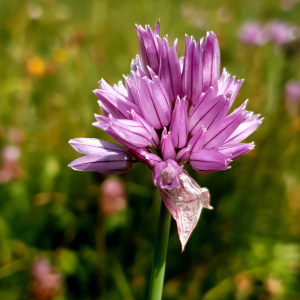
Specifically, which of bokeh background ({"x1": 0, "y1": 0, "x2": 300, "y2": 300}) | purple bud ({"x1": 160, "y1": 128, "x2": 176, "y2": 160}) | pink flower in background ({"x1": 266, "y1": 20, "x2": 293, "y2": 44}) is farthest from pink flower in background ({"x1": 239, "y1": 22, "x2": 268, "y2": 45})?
purple bud ({"x1": 160, "y1": 128, "x2": 176, "y2": 160})

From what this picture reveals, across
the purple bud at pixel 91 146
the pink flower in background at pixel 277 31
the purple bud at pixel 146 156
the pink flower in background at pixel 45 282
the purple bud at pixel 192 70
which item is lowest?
the pink flower in background at pixel 45 282

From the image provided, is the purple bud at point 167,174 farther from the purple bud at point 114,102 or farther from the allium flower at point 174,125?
the purple bud at point 114,102

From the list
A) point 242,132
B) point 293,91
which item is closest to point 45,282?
point 242,132

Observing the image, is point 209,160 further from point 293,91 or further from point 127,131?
point 293,91

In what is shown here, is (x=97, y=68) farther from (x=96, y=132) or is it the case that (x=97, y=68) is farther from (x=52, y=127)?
(x=96, y=132)

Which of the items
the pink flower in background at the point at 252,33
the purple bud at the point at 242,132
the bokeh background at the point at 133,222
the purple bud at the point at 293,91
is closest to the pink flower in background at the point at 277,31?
the pink flower in background at the point at 252,33

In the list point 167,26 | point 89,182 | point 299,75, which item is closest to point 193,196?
point 89,182

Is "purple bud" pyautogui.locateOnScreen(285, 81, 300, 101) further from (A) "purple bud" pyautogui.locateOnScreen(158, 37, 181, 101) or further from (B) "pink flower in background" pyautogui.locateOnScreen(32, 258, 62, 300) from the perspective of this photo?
(B) "pink flower in background" pyautogui.locateOnScreen(32, 258, 62, 300)
